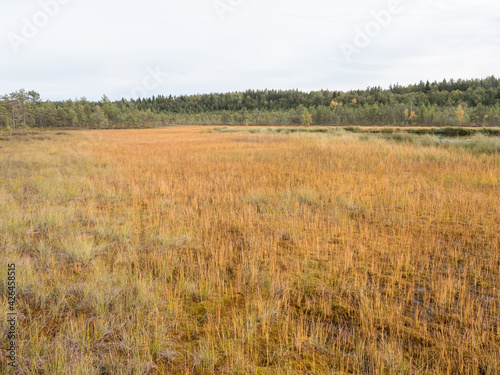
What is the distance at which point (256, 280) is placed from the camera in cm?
333

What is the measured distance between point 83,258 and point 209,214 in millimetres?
2469

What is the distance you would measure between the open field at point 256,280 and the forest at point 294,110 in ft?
196

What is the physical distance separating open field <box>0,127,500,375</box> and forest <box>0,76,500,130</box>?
5964 centimetres

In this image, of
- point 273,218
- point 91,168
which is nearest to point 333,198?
point 273,218

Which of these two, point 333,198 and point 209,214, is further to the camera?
point 333,198

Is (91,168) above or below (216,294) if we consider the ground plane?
above

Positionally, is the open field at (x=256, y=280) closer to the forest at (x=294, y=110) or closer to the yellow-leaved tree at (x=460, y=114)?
the forest at (x=294, y=110)

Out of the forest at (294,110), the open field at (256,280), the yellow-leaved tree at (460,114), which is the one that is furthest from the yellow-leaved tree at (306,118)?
the open field at (256,280)

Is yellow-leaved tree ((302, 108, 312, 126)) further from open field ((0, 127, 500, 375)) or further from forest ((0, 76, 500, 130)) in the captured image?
open field ((0, 127, 500, 375))

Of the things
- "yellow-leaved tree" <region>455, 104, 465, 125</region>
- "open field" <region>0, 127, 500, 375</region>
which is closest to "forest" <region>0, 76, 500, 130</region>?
"yellow-leaved tree" <region>455, 104, 465, 125</region>

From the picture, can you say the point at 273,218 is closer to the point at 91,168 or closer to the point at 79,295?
the point at 79,295

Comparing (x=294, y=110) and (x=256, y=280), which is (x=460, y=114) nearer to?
(x=294, y=110)

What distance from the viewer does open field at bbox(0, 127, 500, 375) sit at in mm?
2193

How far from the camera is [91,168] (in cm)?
1123
